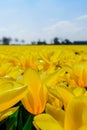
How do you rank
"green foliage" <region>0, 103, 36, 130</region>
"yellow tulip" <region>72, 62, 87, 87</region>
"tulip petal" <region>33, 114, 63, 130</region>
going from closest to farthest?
"tulip petal" <region>33, 114, 63, 130</region>, "green foliage" <region>0, 103, 36, 130</region>, "yellow tulip" <region>72, 62, 87, 87</region>

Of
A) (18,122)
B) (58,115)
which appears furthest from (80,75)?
(58,115)

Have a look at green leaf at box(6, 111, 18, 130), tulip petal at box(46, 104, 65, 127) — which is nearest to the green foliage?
green leaf at box(6, 111, 18, 130)

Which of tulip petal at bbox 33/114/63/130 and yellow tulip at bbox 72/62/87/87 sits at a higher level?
tulip petal at bbox 33/114/63/130

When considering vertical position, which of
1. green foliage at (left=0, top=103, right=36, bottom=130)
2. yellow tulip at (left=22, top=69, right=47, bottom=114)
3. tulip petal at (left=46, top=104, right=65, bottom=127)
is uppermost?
tulip petal at (left=46, top=104, right=65, bottom=127)

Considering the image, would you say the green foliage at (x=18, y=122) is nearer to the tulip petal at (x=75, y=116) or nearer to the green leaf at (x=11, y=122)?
the green leaf at (x=11, y=122)

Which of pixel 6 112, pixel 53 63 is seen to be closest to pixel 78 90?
pixel 6 112

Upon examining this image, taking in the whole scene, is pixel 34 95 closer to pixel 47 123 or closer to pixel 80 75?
pixel 47 123

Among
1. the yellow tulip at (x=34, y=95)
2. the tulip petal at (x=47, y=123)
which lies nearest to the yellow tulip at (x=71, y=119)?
the tulip petal at (x=47, y=123)

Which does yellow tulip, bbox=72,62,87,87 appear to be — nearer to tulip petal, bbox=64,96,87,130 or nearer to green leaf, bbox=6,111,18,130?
green leaf, bbox=6,111,18,130
